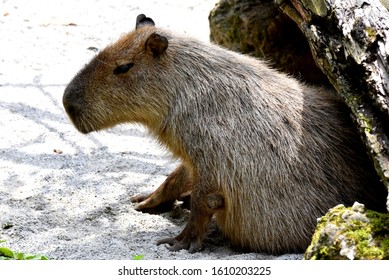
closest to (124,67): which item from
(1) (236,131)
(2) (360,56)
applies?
(1) (236,131)

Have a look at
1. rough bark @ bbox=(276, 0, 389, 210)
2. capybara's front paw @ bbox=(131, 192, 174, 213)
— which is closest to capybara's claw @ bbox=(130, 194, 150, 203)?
capybara's front paw @ bbox=(131, 192, 174, 213)

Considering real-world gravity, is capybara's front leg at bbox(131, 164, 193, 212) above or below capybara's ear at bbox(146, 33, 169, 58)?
below

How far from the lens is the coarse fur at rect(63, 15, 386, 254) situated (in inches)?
184

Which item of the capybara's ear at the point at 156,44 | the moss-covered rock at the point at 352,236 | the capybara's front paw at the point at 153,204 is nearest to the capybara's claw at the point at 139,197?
the capybara's front paw at the point at 153,204

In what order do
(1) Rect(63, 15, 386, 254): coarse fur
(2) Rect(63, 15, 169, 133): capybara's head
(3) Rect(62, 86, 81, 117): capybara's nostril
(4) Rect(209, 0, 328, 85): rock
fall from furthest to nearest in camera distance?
(4) Rect(209, 0, 328, 85): rock < (3) Rect(62, 86, 81, 117): capybara's nostril < (2) Rect(63, 15, 169, 133): capybara's head < (1) Rect(63, 15, 386, 254): coarse fur

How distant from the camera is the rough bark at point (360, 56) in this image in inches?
150

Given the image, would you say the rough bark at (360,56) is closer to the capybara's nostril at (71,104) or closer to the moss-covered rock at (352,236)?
the moss-covered rock at (352,236)

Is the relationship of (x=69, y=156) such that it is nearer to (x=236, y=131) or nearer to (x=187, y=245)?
(x=187, y=245)

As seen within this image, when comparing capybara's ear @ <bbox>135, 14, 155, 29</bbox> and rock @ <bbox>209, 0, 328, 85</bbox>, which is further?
rock @ <bbox>209, 0, 328, 85</bbox>

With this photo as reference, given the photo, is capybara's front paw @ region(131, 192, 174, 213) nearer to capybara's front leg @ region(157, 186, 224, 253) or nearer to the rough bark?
capybara's front leg @ region(157, 186, 224, 253)

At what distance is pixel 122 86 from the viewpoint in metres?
4.98

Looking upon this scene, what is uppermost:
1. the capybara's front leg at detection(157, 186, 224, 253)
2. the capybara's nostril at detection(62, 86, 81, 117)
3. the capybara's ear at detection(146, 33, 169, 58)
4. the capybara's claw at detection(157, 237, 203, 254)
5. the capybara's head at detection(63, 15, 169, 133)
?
the capybara's ear at detection(146, 33, 169, 58)
